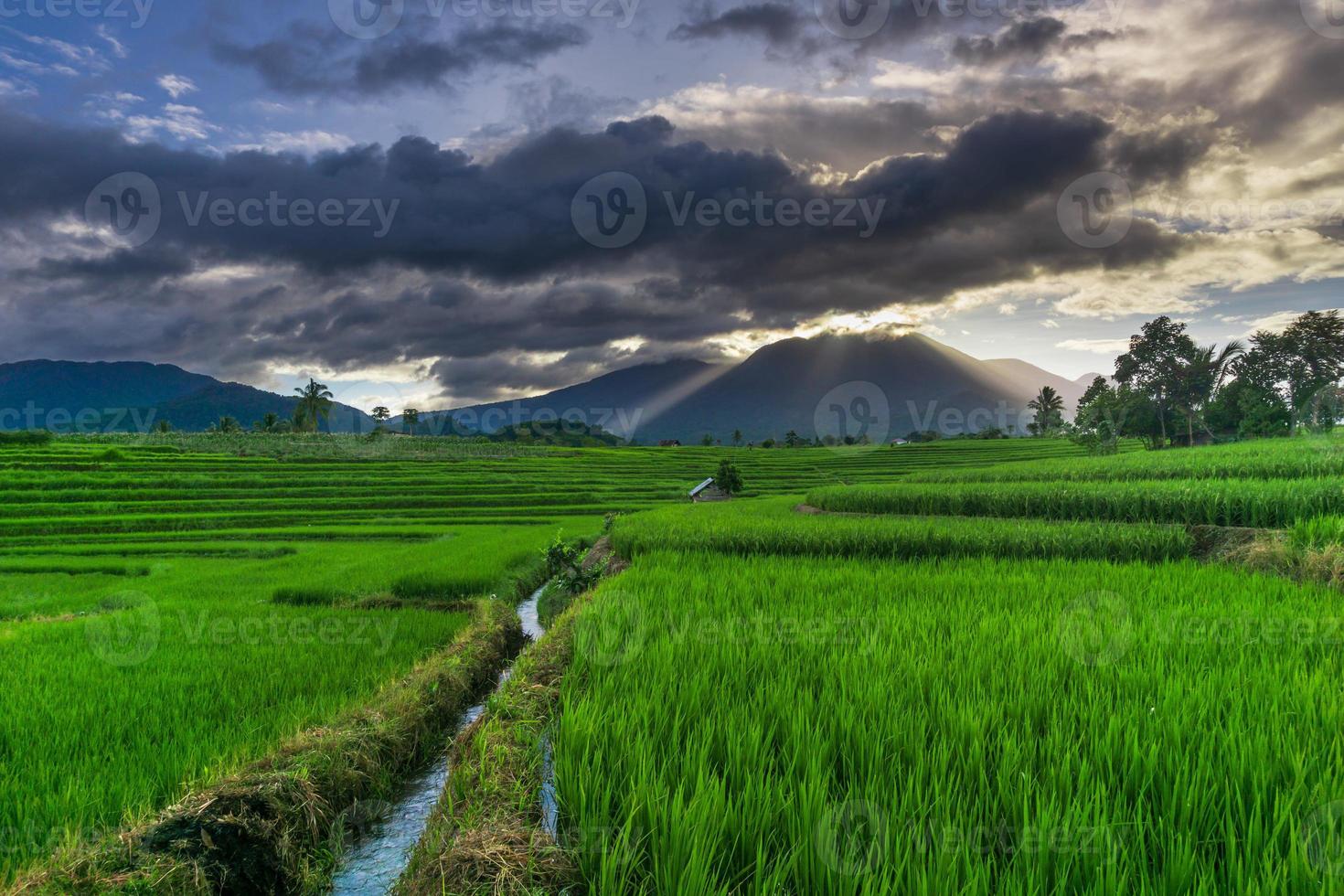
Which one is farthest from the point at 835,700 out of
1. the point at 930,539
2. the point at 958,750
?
the point at 930,539

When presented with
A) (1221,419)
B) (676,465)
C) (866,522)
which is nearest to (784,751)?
(866,522)

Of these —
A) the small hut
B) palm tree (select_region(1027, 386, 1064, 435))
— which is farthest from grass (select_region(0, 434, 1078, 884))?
palm tree (select_region(1027, 386, 1064, 435))

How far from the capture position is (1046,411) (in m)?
81.6

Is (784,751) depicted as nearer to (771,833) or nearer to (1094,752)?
(771,833)

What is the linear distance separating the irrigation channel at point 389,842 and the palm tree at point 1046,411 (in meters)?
88.2

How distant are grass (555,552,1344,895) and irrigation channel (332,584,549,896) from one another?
1.65m

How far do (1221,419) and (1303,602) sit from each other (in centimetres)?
5668

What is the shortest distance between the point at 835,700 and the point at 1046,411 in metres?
96.7

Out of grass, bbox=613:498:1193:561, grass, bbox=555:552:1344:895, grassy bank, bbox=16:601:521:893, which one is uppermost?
grass, bbox=555:552:1344:895

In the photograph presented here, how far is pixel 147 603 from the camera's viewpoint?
9211 mm

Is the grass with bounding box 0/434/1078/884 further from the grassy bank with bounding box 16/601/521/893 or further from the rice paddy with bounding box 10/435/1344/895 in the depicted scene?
the grassy bank with bounding box 16/601/521/893

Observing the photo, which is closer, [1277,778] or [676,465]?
[1277,778]

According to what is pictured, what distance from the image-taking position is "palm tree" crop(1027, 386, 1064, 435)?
257 feet

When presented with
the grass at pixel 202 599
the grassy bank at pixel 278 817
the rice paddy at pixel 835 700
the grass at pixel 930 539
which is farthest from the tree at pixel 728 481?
the grassy bank at pixel 278 817
